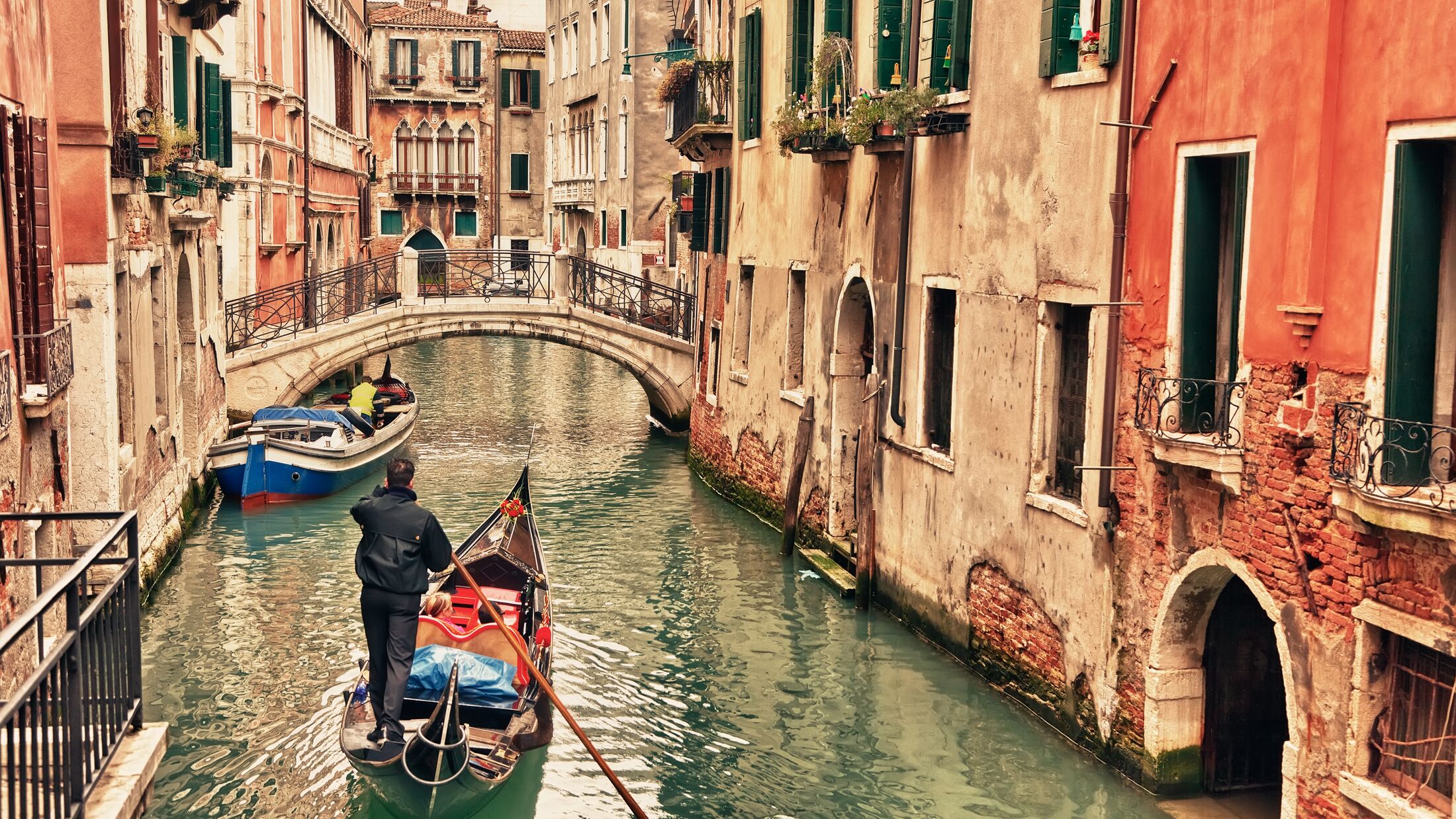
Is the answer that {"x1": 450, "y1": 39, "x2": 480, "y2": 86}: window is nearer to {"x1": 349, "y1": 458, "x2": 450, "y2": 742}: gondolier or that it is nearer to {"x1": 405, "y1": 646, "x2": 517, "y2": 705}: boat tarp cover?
{"x1": 405, "y1": 646, "x2": 517, "y2": 705}: boat tarp cover

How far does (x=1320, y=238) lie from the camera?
6527mm

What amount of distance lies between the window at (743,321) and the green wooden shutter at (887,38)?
5.17 meters

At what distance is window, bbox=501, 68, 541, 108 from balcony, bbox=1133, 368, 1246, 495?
119ft

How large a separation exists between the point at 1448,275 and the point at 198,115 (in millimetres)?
12795

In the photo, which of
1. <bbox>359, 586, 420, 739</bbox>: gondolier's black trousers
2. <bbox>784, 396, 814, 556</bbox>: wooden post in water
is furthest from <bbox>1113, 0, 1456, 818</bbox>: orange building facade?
<bbox>784, 396, 814, 556</bbox>: wooden post in water

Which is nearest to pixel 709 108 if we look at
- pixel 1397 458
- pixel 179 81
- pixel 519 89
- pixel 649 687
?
pixel 179 81

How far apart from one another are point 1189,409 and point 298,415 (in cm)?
1244

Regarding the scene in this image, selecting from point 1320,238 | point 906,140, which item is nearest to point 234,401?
point 906,140

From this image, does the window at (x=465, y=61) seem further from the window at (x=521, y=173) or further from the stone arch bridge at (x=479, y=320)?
the stone arch bridge at (x=479, y=320)

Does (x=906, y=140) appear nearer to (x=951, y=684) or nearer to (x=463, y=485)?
(x=951, y=684)

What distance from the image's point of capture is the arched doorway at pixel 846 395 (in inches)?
528

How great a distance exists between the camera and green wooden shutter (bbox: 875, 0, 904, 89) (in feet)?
38.9

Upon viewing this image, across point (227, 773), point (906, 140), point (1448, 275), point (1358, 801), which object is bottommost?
point (227, 773)

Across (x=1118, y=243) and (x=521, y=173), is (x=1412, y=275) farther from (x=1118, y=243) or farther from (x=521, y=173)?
(x=521, y=173)
